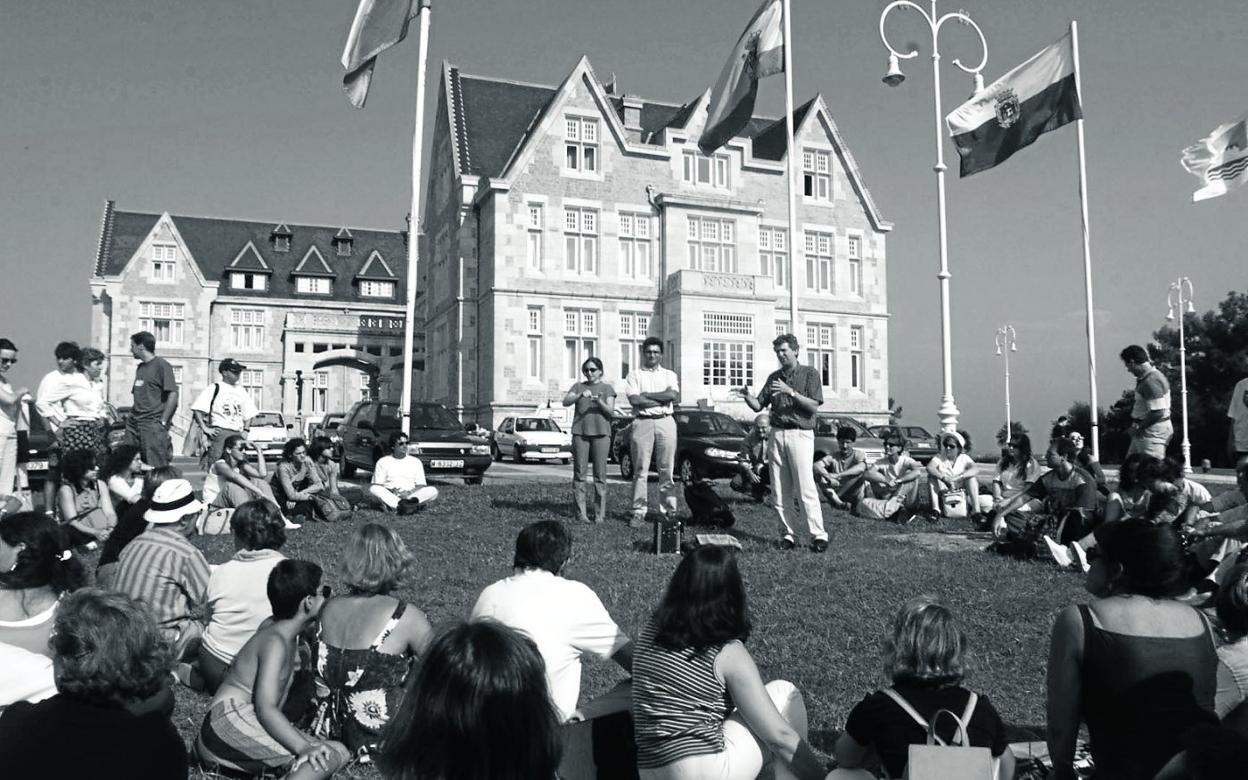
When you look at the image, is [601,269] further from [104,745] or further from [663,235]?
[104,745]

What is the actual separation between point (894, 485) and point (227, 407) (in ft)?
31.6

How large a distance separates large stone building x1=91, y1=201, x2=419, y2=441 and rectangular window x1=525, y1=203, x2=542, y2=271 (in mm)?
16084

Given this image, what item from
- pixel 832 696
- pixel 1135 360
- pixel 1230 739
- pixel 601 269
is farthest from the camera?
pixel 601 269

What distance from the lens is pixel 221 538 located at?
11.3m

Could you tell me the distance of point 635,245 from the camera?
40000 millimetres

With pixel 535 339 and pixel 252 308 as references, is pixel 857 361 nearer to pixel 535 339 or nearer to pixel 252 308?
pixel 535 339

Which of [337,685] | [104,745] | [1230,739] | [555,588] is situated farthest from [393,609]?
[1230,739]

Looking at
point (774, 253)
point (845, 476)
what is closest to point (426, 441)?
point (845, 476)

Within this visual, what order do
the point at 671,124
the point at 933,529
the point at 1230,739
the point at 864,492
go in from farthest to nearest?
the point at 671,124 < the point at 864,492 < the point at 933,529 < the point at 1230,739

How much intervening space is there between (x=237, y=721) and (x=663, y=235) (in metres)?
36.8

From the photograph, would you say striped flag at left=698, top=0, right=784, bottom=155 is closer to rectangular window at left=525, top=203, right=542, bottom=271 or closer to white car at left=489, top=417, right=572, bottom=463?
white car at left=489, top=417, right=572, bottom=463

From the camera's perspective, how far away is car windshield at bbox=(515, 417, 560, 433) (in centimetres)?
3133

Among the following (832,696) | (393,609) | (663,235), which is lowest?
(832,696)

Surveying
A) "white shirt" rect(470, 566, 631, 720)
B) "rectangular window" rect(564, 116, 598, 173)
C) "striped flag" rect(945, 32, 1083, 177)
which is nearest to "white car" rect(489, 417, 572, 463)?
"rectangular window" rect(564, 116, 598, 173)
